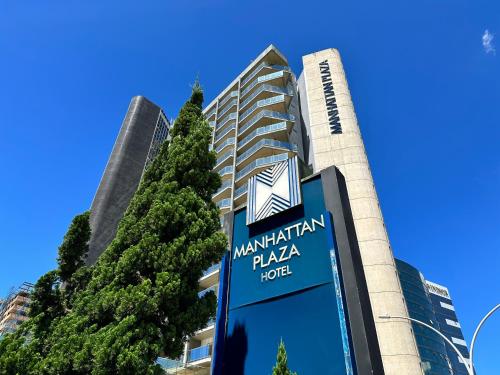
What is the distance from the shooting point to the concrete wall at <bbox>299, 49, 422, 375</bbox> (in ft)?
76.7

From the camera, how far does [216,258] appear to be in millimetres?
11570

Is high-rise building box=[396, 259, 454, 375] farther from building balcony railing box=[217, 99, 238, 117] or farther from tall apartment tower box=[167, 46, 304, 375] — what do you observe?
building balcony railing box=[217, 99, 238, 117]

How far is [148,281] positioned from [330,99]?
108ft

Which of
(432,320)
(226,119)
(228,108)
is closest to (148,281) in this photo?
(226,119)

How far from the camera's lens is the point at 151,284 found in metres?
10.2

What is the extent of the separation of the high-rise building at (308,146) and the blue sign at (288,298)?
11.5 metres

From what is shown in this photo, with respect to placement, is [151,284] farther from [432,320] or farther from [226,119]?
[432,320]

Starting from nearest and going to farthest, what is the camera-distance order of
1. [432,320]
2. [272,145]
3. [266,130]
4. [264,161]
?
1. [264,161]
2. [272,145]
3. [266,130]
4. [432,320]

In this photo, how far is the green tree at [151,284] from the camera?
9078 mm

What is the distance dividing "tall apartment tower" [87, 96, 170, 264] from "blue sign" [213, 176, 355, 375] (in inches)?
1145

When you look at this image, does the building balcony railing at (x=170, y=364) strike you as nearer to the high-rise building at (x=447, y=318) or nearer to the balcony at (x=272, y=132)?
the balcony at (x=272, y=132)

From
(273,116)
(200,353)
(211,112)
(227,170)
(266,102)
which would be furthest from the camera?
(211,112)

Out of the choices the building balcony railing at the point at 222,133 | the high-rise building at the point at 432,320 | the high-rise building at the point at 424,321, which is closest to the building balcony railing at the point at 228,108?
the building balcony railing at the point at 222,133

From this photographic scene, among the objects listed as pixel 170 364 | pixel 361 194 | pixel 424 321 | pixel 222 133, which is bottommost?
pixel 170 364
